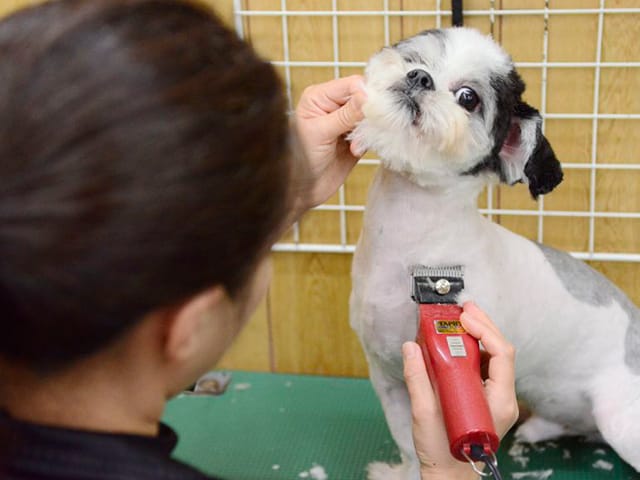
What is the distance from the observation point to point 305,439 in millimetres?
1449

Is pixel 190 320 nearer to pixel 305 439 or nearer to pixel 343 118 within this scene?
pixel 343 118

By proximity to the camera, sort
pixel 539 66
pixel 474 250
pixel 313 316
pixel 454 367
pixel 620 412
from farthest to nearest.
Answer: pixel 313 316 < pixel 539 66 < pixel 620 412 < pixel 474 250 < pixel 454 367

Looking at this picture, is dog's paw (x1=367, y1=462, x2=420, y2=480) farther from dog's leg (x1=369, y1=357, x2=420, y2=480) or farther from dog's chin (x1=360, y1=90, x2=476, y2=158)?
dog's chin (x1=360, y1=90, x2=476, y2=158)

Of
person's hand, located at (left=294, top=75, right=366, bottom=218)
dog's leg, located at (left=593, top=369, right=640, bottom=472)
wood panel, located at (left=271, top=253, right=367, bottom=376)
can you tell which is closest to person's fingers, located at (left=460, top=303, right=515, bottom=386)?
person's hand, located at (left=294, top=75, right=366, bottom=218)

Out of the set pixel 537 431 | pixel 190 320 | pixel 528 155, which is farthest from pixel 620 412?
pixel 190 320

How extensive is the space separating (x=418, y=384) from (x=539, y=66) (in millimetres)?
676

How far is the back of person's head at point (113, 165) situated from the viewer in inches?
18.3

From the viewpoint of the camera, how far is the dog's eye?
1021 mm

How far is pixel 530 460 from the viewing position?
137cm

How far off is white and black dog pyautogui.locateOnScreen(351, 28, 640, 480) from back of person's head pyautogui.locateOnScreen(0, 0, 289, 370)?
1.69ft

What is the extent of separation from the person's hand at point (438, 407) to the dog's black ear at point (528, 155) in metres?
0.24

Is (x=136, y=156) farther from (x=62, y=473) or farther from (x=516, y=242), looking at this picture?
(x=516, y=242)

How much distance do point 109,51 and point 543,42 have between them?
1022mm

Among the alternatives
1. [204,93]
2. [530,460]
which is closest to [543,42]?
[530,460]
